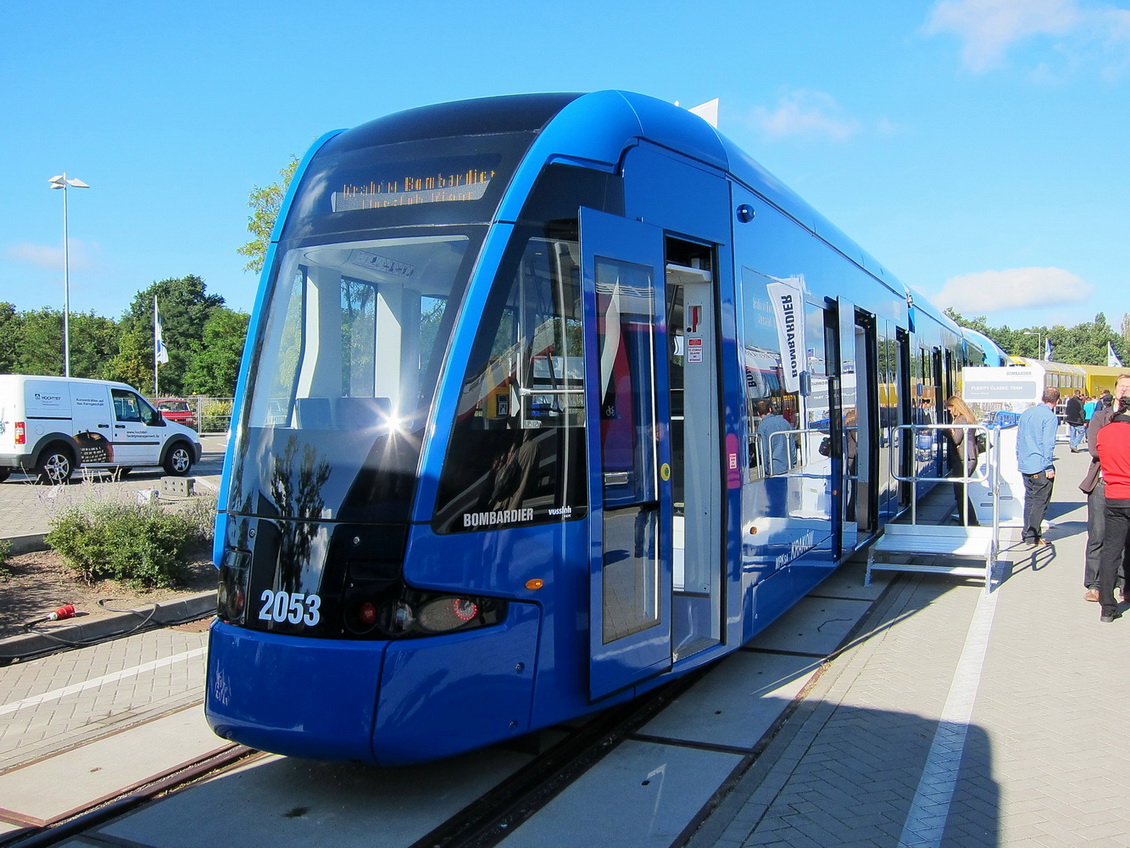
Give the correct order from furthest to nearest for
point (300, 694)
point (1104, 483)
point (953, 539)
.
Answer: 1. point (953, 539)
2. point (1104, 483)
3. point (300, 694)

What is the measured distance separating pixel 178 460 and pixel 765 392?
1882 centimetres

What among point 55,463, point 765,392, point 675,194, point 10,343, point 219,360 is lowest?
point 55,463

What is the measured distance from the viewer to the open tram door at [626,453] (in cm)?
468

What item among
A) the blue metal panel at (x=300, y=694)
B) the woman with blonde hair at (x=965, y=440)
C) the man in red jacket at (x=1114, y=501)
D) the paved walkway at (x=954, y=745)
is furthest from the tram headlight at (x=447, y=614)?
the woman with blonde hair at (x=965, y=440)

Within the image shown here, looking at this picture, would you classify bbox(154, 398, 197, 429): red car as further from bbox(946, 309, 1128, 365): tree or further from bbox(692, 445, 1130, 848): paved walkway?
bbox(946, 309, 1128, 365): tree

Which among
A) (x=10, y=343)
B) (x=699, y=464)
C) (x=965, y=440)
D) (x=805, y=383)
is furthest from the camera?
(x=10, y=343)

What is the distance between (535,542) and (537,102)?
2.29m

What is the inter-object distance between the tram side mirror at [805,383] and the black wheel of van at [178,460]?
59.0ft

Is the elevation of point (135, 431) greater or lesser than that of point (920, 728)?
greater

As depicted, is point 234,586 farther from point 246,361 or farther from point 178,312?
point 178,312

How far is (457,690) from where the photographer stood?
4.09 meters

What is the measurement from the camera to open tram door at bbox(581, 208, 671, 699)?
468 centimetres

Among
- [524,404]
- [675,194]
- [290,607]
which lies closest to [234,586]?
Answer: [290,607]

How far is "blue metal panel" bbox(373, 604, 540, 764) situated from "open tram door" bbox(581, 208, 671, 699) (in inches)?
18.3
